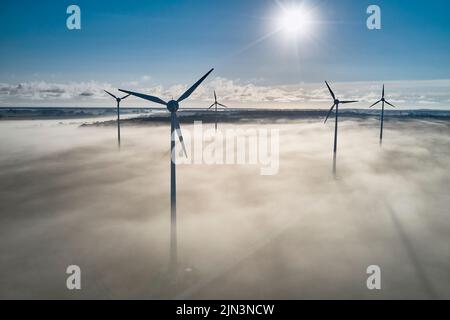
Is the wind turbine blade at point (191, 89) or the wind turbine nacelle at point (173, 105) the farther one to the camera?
the wind turbine blade at point (191, 89)

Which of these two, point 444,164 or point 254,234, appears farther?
point 444,164

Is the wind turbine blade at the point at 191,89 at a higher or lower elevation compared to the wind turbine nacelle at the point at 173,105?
higher

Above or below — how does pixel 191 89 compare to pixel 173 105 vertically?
above

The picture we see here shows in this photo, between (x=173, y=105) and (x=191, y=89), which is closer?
(x=173, y=105)

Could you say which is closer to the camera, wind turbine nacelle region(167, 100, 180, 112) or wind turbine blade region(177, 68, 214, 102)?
wind turbine nacelle region(167, 100, 180, 112)

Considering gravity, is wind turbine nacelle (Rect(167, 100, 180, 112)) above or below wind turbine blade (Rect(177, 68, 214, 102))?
below

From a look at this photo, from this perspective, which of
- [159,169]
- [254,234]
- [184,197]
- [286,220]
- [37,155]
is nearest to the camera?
[254,234]
